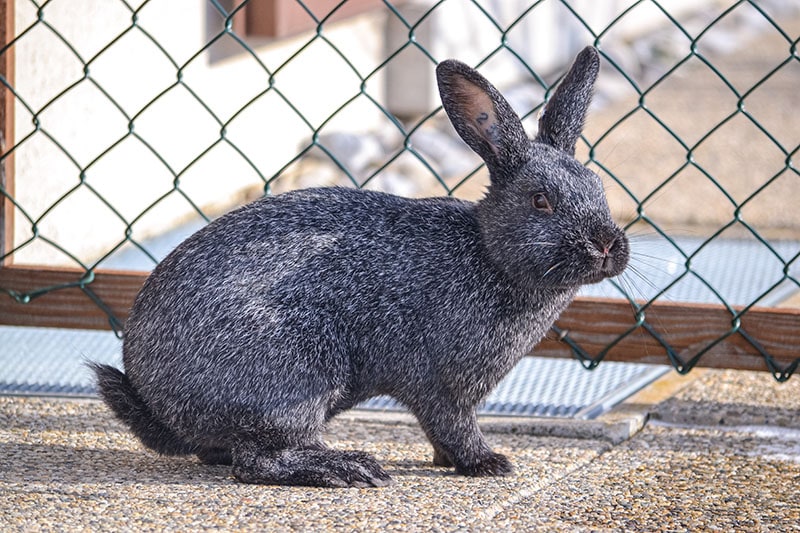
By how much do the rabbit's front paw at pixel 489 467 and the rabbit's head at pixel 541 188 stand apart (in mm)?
457

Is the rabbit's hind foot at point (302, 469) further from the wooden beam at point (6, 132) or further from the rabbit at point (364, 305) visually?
the wooden beam at point (6, 132)

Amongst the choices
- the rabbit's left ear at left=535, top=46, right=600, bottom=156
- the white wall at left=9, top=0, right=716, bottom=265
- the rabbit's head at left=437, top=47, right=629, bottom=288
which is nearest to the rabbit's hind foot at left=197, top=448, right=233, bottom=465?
the rabbit's head at left=437, top=47, right=629, bottom=288

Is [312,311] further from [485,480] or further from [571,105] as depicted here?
[571,105]

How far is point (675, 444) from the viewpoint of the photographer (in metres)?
3.31

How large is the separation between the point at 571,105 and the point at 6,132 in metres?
1.72

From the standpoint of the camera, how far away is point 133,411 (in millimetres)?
2963

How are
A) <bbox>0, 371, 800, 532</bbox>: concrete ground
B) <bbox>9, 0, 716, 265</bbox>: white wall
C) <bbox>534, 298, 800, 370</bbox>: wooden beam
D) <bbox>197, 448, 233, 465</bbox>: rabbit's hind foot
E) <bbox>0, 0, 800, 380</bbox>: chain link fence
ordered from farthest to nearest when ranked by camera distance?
<bbox>9, 0, 716, 265</bbox>: white wall
<bbox>0, 0, 800, 380</bbox>: chain link fence
<bbox>534, 298, 800, 370</bbox>: wooden beam
<bbox>197, 448, 233, 465</bbox>: rabbit's hind foot
<bbox>0, 371, 800, 532</bbox>: concrete ground

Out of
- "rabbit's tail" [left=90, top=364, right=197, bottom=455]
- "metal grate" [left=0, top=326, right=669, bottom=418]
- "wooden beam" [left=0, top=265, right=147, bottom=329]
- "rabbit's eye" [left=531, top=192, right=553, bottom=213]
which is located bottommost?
"metal grate" [left=0, top=326, right=669, bottom=418]

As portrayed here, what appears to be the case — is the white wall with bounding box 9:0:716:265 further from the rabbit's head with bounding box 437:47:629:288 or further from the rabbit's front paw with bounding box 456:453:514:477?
the rabbit's front paw with bounding box 456:453:514:477

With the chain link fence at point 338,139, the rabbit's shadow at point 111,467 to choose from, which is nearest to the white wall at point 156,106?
the chain link fence at point 338,139

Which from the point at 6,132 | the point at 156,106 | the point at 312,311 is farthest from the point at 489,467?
the point at 156,106

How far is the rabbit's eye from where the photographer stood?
2816mm

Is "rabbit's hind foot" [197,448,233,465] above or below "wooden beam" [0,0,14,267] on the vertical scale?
below

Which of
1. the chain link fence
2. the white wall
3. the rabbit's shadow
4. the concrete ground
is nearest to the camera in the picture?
the concrete ground
